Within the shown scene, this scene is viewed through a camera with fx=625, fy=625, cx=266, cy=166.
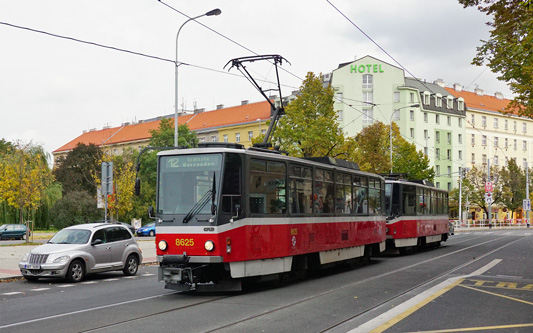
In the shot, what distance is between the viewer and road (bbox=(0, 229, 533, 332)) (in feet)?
30.7

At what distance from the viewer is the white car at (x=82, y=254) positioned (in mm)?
16391

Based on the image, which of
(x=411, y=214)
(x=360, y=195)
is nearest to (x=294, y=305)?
(x=360, y=195)

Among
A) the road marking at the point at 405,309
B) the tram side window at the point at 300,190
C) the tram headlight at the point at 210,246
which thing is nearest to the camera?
the road marking at the point at 405,309

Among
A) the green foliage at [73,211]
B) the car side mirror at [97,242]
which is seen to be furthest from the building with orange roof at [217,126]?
the car side mirror at [97,242]

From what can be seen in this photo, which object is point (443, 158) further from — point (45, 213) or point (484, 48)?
point (484, 48)

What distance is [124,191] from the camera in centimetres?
5119

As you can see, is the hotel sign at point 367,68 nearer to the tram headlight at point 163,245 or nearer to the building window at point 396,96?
the building window at point 396,96

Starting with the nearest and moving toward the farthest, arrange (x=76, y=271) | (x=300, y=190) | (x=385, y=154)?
(x=300, y=190) < (x=76, y=271) < (x=385, y=154)

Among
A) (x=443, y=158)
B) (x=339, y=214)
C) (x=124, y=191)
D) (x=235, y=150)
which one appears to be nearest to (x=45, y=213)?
(x=124, y=191)

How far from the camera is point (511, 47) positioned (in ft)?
57.2

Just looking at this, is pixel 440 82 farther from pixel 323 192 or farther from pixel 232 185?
pixel 232 185

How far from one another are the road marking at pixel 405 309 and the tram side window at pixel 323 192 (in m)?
3.65

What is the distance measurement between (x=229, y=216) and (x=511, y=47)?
32.6ft

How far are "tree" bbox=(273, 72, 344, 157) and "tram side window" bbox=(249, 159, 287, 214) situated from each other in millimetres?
23333
